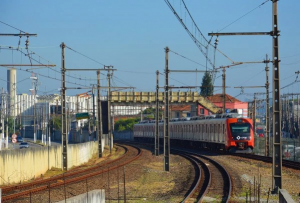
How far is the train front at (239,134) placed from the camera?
40.8m

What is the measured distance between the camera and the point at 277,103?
19.0 m

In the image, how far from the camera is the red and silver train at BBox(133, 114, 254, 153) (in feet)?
134

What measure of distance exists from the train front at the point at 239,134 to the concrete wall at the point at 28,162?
36.4ft

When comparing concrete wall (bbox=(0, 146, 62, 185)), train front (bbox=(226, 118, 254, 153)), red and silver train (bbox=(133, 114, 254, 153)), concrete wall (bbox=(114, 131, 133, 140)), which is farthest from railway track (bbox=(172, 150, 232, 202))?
concrete wall (bbox=(114, 131, 133, 140))

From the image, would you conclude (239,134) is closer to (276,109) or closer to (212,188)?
(212,188)

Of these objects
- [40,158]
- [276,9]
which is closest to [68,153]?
[40,158]

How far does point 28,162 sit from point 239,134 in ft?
61.8

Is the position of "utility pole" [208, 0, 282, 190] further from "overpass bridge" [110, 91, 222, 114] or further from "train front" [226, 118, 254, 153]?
"overpass bridge" [110, 91, 222, 114]

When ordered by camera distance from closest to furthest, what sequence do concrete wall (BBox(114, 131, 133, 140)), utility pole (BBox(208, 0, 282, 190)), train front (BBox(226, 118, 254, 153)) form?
utility pole (BBox(208, 0, 282, 190)) → train front (BBox(226, 118, 254, 153)) → concrete wall (BBox(114, 131, 133, 140))

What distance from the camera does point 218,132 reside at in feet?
144

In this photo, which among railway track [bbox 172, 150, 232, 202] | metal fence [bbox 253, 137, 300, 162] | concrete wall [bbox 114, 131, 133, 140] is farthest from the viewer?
concrete wall [bbox 114, 131, 133, 140]

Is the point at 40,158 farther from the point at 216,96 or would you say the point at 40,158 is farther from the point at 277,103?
the point at 216,96

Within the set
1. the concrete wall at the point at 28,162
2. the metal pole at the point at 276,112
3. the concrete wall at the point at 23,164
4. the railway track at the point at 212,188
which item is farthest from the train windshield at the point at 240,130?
the metal pole at the point at 276,112

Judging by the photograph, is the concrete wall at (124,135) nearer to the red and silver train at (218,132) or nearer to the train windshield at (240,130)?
the red and silver train at (218,132)
